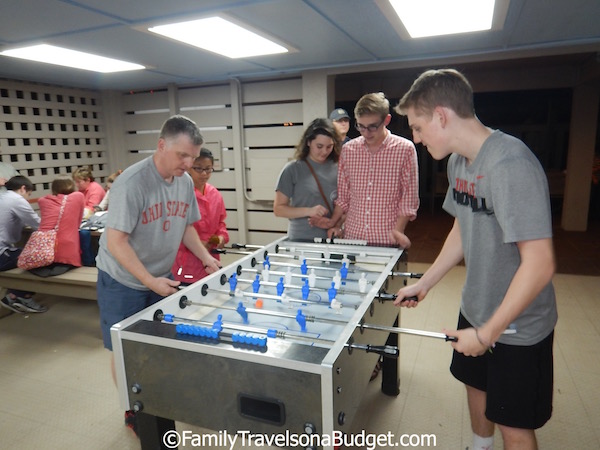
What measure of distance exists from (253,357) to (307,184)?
6.29 feet

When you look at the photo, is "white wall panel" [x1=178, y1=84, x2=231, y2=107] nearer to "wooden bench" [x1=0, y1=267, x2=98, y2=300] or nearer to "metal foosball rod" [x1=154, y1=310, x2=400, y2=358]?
"wooden bench" [x1=0, y1=267, x2=98, y2=300]

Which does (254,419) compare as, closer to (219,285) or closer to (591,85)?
(219,285)

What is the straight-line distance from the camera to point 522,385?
1.46 meters

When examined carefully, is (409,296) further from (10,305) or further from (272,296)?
(10,305)

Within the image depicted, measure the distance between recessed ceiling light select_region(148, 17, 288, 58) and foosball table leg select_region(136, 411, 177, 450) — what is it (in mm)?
2564

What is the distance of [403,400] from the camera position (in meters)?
2.60

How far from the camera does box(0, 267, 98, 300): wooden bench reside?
3543 millimetres

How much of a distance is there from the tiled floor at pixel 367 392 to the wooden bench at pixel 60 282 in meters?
0.35

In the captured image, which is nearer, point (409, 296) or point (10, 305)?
point (409, 296)

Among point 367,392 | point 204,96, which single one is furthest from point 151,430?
point 204,96

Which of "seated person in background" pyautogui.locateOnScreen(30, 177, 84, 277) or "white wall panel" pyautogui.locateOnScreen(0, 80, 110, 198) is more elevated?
"white wall panel" pyautogui.locateOnScreen(0, 80, 110, 198)

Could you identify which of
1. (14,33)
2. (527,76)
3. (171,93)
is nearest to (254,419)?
(14,33)

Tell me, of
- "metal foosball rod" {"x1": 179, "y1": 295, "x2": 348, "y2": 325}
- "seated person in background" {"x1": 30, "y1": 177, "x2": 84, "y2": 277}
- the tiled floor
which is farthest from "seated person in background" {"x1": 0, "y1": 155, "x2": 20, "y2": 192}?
"metal foosball rod" {"x1": 179, "y1": 295, "x2": 348, "y2": 325}

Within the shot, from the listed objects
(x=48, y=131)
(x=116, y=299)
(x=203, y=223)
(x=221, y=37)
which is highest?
(x=221, y=37)
